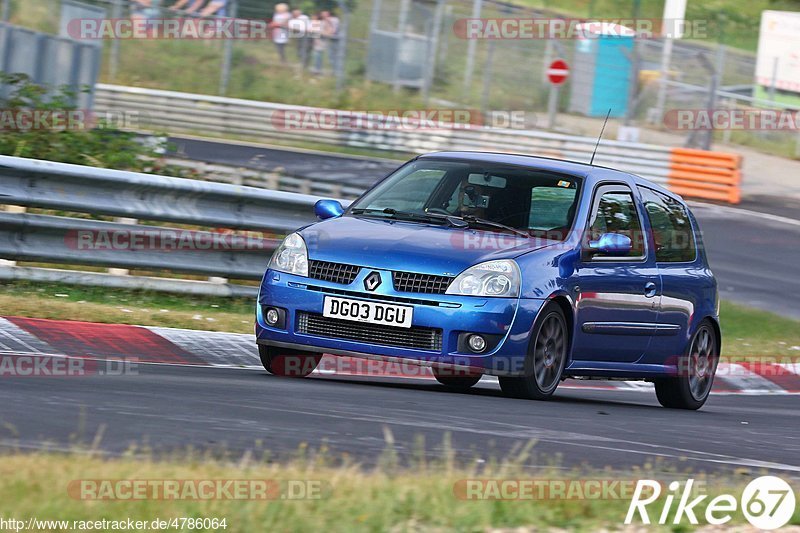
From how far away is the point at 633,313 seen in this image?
9.40 metres

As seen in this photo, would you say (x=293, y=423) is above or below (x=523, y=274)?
below

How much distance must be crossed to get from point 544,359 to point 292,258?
1603mm

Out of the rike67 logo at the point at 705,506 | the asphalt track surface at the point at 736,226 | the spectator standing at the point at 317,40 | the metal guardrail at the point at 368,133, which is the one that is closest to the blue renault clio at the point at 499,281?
the rike67 logo at the point at 705,506

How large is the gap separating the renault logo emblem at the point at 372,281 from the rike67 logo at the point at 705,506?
9.93 feet

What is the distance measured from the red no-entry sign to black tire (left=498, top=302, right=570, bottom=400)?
68.6 feet

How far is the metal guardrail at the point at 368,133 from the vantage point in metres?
27.7

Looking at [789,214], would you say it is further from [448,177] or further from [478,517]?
[478,517]

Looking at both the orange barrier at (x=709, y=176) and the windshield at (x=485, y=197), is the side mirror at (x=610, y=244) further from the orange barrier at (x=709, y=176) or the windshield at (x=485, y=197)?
the orange barrier at (x=709, y=176)

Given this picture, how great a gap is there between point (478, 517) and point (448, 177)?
5072 mm

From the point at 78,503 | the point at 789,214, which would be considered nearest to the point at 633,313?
the point at 78,503

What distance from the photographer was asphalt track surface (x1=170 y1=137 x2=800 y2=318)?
59.6ft

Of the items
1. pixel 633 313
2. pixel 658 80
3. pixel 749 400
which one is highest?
pixel 658 80

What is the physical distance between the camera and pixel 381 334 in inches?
318

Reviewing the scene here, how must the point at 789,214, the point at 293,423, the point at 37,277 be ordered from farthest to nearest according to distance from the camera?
the point at 789,214 → the point at 37,277 → the point at 293,423
